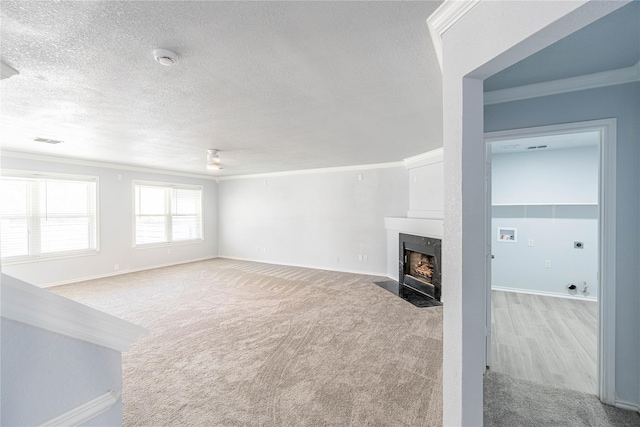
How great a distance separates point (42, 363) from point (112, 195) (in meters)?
6.66

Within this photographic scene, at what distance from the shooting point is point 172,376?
2.51 m

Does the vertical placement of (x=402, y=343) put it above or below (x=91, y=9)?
below

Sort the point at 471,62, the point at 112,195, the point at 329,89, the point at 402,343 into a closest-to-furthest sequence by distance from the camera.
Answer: the point at 471,62 → the point at 329,89 → the point at 402,343 → the point at 112,195

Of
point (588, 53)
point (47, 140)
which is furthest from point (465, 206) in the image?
point (47, 140)

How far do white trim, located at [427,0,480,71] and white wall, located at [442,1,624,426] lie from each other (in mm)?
24

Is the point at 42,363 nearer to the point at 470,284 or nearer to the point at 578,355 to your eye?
A: the point at 470,284

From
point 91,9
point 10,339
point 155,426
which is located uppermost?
point 91,9

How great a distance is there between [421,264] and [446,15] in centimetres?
417

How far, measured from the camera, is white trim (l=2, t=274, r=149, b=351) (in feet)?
1.85

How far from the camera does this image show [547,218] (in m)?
4.80

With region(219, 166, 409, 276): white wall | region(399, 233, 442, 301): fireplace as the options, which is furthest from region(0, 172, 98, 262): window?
region(399, 233, 442, 301): fireplace

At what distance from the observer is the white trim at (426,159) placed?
4.73 m

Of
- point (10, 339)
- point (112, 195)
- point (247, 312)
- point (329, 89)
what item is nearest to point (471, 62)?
point (329, 89)

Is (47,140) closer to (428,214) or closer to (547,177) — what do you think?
(428,214)
